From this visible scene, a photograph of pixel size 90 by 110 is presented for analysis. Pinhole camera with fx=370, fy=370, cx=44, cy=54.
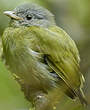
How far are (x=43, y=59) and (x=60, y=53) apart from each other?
177mm

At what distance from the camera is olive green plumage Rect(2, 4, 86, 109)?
345cm

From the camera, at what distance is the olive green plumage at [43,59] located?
345cm

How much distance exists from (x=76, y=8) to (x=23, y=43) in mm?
2023

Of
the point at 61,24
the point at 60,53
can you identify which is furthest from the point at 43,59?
the point at 61,24

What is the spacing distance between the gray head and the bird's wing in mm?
352

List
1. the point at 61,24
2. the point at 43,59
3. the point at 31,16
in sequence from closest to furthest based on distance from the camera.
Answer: the point at 43,59, the point at 31,16, the point at 61,24

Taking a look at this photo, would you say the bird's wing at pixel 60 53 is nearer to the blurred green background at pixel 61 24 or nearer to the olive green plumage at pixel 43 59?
the olive green plumage at pixel 43 59

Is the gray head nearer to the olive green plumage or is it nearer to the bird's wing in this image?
the olive green plumage

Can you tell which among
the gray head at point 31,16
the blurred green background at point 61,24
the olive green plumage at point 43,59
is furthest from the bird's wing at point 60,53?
the gray head at point 31,16

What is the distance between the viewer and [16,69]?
11.5 ft

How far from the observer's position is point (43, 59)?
3594 mm

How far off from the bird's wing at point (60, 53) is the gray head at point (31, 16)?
13.9 inches

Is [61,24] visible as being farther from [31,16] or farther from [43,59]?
[43,59]

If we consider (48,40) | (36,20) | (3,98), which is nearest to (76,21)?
(36,20)
